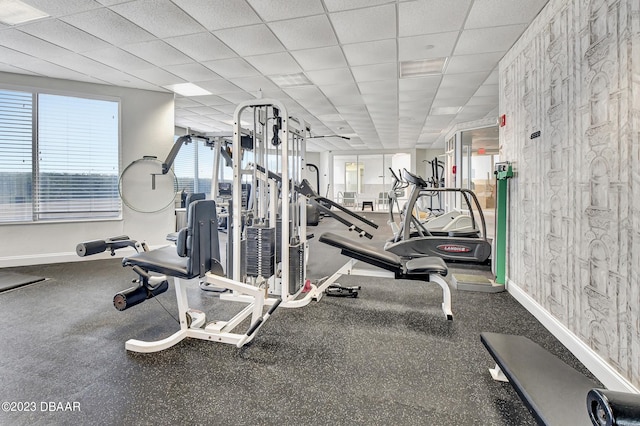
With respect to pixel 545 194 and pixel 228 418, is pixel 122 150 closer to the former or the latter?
pixel 228 418

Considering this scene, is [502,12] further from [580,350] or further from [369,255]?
[580,350]

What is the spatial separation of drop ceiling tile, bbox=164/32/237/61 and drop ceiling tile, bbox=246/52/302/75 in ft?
1.00

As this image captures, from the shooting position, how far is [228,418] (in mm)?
1423

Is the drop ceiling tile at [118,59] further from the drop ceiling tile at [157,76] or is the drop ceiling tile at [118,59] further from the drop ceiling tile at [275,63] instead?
the drop ceiling tile at [275,63]

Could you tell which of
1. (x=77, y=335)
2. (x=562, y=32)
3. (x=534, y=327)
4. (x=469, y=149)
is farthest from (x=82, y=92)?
(x=469, y=149)

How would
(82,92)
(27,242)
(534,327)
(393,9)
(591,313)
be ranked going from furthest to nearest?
1. (82,92)
2. (27,242)
3. (393,9)
4. (534,327)
5. (591,313)

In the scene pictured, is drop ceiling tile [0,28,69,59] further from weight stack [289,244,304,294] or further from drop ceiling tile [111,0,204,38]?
weight stack [289,244,304,294]

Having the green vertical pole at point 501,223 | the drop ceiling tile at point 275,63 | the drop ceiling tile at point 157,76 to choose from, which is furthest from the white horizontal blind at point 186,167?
the green vertical pole at point 501,223

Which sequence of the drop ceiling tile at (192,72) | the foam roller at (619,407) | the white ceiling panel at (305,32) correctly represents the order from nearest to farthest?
the foam roller at (619,407) → the white ceiling panel at (305,32) → the drop ceiling tile at (192,72)

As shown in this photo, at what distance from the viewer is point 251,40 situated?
329 centimetres

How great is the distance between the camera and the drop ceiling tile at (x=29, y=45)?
10.5 feet

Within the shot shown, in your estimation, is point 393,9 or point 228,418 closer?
point 228,418

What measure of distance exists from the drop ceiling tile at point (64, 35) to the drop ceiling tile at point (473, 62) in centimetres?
406

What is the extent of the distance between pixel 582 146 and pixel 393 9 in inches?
73.7
